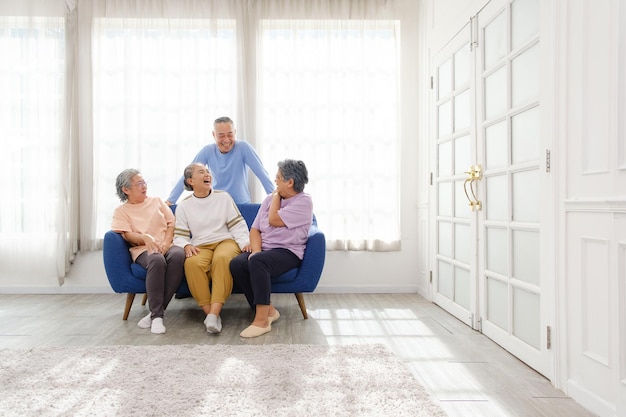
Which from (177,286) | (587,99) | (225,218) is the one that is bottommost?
(177,286)

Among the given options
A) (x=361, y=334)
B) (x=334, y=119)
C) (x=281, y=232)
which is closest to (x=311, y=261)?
(x=281, y=232)

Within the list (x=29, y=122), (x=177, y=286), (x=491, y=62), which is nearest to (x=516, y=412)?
(x=491, y=62)

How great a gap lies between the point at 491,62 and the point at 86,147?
11.2ft

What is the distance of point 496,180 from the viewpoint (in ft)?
8.63

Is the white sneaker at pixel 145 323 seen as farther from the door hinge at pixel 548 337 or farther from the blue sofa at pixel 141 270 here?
the door hinge at pixel 548 337

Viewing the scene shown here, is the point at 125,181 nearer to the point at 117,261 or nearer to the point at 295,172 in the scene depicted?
the point at 117,261

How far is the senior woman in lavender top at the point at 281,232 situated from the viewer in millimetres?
2951

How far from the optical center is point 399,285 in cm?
426

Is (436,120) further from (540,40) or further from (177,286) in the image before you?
(177,286)

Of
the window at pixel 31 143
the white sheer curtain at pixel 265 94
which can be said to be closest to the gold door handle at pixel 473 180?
the white sheer curtain at pixel 265 94

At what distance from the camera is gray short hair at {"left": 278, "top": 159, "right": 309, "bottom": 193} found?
299 centimetres

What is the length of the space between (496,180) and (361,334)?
1215 mm

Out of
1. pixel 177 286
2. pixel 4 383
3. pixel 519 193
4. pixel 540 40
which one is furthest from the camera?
pixel 177 286

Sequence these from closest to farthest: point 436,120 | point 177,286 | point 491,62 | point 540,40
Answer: point 540,40, point 491,62, point 177,286, point 436,120
